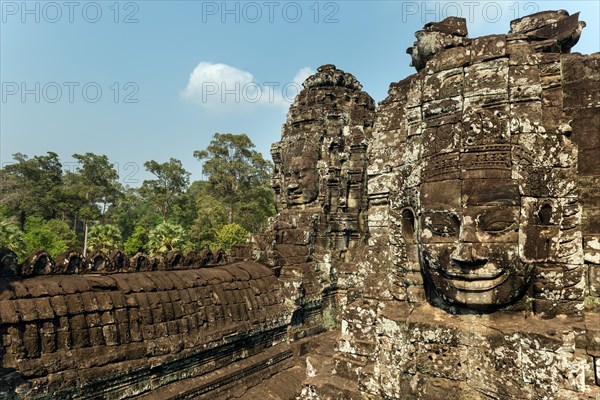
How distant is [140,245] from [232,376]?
23776mm

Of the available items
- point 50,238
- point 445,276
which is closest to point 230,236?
point 50,238

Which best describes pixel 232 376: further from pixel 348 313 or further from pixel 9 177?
pixel 9 177

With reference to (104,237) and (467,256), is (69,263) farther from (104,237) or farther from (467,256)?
(104,237)

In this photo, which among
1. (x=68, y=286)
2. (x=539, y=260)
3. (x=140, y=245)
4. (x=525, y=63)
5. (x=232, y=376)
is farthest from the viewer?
(x=140, y=245)

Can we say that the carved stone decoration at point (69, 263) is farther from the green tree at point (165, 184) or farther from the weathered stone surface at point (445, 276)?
the green tree at point (165, 184)

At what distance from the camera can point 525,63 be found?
294 centimetres

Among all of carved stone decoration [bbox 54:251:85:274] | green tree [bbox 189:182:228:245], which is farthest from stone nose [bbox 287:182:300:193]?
green tree [bbox 189:182:228:245]

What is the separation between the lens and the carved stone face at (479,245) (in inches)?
104

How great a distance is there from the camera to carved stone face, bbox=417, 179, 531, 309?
2654 mm

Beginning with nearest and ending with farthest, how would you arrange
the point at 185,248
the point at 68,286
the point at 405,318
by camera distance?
the point at 405,318 → the point at 68,286 → the point at 185,248

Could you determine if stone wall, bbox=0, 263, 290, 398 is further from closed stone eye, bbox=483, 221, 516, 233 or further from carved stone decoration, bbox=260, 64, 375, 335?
closed stone eye, bbox=483, 221, 516, 233

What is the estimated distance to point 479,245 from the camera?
2689 millimetres

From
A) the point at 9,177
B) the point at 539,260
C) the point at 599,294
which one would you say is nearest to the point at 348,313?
the point at 539,260

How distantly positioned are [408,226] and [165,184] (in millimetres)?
35713
